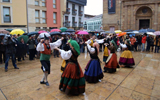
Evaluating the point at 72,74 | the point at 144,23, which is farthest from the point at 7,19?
the point at 144,23

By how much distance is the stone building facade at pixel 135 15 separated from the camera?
2173cm

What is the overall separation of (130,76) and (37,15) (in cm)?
1847

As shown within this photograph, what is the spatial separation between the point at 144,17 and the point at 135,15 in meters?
1.66

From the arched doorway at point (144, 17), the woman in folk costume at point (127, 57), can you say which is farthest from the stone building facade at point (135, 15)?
the woman in folk costume at point (127, 57)

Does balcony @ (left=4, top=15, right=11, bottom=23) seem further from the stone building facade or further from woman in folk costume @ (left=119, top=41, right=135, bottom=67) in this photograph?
the stone building facade

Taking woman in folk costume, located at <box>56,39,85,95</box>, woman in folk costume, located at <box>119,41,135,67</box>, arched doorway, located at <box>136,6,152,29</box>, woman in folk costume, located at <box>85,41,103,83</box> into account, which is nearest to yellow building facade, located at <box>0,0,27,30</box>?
woman in folk costume, located at <box>119,41,135,67</box>

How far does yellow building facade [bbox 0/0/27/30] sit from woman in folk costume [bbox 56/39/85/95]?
53.8ft

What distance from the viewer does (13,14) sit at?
17.4m

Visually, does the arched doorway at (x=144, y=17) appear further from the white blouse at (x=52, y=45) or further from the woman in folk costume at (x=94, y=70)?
the white blouse at (x=52, y=45)

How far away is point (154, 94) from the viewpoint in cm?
410

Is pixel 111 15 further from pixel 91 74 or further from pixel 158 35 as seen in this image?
pixel 91 74

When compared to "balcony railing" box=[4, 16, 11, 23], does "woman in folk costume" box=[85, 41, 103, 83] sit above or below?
below

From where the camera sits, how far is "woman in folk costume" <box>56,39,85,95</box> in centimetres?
369

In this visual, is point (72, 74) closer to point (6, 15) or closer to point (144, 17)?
point (6, 15)
